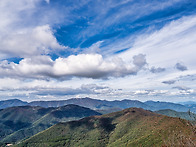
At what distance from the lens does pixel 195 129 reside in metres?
19.5

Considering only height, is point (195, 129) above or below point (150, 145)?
above

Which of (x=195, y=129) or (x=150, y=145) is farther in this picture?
(x=150, y=145)

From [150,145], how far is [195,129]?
205 metres

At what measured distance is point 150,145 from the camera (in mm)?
195375
